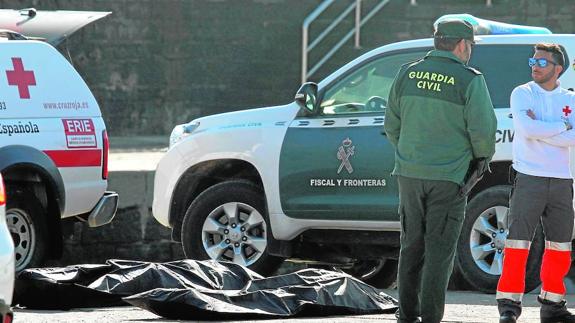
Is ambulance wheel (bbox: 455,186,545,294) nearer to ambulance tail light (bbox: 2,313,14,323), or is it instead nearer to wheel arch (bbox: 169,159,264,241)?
wheel arch (bbox: 169,159,264,241)

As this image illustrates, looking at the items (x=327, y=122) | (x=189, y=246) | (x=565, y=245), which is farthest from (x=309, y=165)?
(x=565, y=245)

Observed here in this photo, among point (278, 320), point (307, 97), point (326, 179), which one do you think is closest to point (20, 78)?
point (307, 97)

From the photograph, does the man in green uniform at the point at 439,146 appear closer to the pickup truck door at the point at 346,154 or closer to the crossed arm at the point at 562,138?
the crossed arm at the point at 562,138

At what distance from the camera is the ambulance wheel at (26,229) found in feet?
37.7

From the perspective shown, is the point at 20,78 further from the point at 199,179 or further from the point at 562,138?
the point at 562,138

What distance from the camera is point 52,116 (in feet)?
38.7

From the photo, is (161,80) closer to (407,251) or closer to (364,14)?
(364,14)

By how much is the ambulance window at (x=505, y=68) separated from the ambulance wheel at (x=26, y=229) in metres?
3.59

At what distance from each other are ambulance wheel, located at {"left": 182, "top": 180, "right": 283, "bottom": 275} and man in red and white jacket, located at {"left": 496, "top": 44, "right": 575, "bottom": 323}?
3.27m

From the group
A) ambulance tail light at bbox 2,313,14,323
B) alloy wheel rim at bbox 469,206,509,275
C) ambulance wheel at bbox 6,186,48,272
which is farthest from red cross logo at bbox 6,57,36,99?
ambulance tail light at bbox 2,313,14,323

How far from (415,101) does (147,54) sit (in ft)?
38.0

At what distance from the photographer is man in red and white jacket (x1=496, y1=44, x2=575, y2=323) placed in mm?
8828

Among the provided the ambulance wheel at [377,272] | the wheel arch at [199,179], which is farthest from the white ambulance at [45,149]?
the ambulance wheel at [377,272]

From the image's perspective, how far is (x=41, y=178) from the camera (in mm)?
11719
